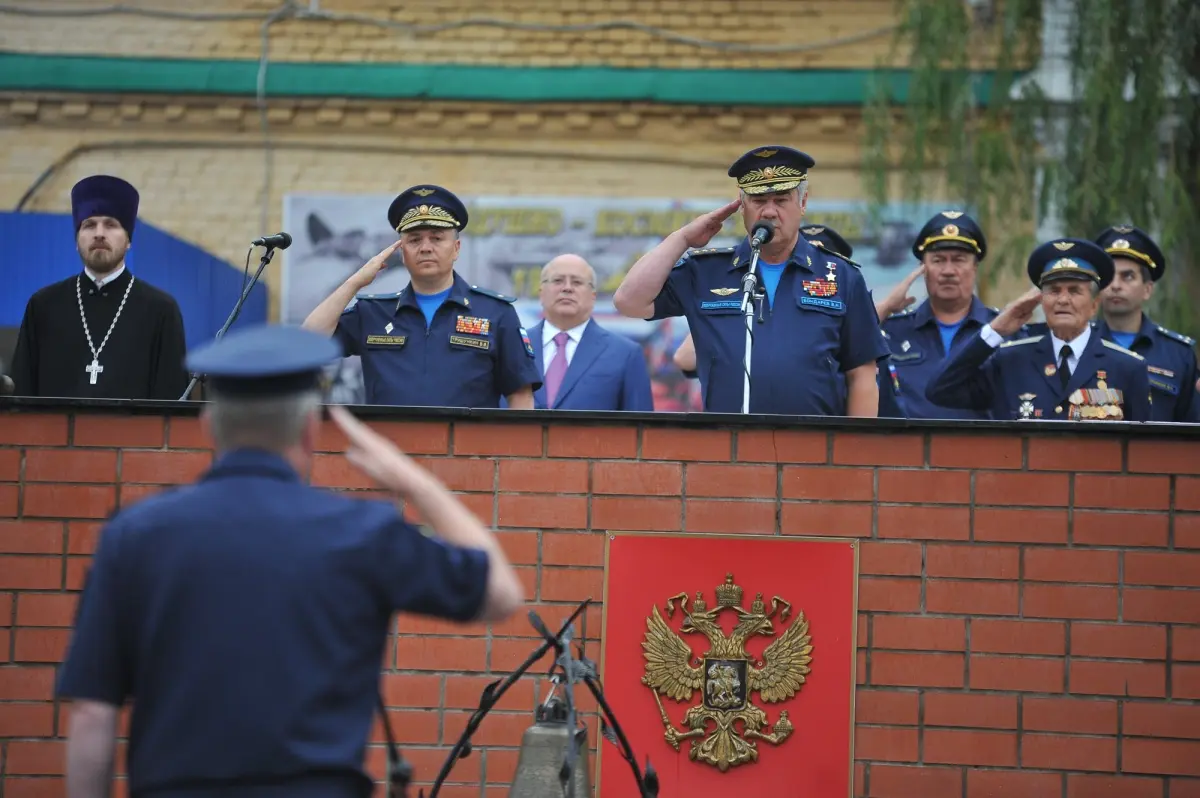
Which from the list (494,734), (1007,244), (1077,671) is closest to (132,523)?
(494,734)

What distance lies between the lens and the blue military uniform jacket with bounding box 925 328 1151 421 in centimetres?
624

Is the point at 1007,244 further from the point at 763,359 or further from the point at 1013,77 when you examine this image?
the point at 763,359

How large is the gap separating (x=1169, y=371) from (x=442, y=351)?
3210 mm

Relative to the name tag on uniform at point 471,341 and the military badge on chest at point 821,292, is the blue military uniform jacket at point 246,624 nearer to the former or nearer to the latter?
the military badge on chest at point 821,292

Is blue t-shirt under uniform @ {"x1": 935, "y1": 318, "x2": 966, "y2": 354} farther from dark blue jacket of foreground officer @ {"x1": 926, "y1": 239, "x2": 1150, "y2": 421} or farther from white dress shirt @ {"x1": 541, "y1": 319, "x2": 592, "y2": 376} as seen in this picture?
white dress shirt @ {"x1": 541, "y1": 319, "x2": 592, "y2": 376}

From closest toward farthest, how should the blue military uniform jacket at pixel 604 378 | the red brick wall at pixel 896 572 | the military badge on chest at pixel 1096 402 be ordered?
the red brick wall at pixel 896 572, the military badge on chest at pixel 1096 402, the blue military uniform jacket at pixel 604 378

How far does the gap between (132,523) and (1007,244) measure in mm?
9775

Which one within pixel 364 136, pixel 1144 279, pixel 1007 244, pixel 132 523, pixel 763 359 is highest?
pixel 364 136

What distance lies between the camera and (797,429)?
5020 mm

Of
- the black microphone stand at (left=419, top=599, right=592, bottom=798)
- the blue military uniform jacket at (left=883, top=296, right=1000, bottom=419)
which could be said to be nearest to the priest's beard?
the black microphone stand at (left=419, top=599, right=592, bottom=798)

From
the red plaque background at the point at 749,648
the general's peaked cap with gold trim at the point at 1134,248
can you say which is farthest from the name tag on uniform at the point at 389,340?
the general's peaked cap with gold trim at the point at 1134,248

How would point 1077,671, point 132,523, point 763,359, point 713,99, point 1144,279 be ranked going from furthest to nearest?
point 713,99 → point 1144,279 → point 763,359 → point 1077,671 → point 132,523

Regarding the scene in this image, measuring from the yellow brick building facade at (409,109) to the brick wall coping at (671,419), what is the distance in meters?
8.01

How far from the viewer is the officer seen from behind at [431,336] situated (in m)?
6.43
